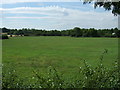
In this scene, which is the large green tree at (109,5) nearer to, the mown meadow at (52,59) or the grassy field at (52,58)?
the mown meadow at (52,59)

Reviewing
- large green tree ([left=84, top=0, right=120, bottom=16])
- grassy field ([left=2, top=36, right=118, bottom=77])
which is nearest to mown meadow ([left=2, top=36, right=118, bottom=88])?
grassy field ([left=2, top=36, right=118, bottom=77])

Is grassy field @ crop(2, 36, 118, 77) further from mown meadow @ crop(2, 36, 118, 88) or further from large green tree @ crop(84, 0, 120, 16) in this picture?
large green tree @ crop(84, 0, 120, 16)

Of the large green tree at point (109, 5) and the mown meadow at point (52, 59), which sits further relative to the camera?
the mown meadow at point (52, 59)

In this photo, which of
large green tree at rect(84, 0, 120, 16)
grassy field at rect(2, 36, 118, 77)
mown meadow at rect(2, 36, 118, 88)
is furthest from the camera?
grassy field at rect(2, 36, 118, 77)

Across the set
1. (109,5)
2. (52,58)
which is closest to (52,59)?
(52,58)

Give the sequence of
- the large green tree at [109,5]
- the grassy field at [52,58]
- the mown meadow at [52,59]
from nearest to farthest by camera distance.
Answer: the large green tree at [109,5] < the mown meadow at [52,59] < the grassy field at [52,58]

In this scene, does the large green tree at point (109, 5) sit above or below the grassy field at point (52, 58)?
above

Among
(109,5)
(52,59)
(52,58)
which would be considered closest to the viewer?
(109,5)

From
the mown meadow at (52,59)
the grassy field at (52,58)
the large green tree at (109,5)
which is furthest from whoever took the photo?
the grassy field at (52,58)

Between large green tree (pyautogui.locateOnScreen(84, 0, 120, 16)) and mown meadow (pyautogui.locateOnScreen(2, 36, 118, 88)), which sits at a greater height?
large green tree (pyautogui.locateOnScreen(84, 0, 120, 16))

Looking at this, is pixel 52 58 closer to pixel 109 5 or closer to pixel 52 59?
pixel 52 59

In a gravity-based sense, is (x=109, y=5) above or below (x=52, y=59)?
above

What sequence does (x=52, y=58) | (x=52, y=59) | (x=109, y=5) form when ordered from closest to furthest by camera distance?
(x=109, y=5) < (x=52, y=59) < (x=52, y=58)

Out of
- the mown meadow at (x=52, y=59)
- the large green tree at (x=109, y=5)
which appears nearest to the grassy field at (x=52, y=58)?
the mown meadow at (x=52, y=59)
